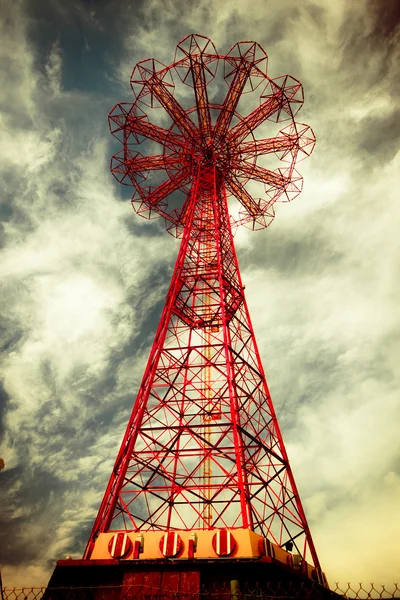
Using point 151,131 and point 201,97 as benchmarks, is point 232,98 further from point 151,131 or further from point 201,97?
point 151,131

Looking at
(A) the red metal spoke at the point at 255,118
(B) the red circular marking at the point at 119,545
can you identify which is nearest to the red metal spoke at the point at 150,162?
(A) the red metal spoke at the point at 255,118

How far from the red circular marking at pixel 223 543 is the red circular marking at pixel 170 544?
976mm

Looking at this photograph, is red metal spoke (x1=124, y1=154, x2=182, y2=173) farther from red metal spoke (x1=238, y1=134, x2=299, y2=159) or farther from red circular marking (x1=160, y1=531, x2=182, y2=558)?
red circular marking (x1=160, y1=531, x2=182, y2=558)

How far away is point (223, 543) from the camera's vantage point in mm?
11148

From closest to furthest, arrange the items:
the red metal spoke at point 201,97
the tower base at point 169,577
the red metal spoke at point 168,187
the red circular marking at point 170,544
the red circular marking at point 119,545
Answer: the tower base at point 169,577, the red circular marking at point 170,544, the red circular marking at point 119,545, the red metal spoke at point 201,97, the red metal spoke at point 168,187

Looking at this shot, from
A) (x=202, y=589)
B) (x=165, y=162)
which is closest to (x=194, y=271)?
(x=165, y=162)

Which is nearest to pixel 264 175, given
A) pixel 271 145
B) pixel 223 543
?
pixel 271 145

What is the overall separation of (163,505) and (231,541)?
5238 mm

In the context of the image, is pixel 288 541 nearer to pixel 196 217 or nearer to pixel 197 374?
pixel 197 374

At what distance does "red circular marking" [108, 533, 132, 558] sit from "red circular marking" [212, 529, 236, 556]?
246cm

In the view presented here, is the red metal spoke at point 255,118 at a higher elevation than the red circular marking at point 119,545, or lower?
higher

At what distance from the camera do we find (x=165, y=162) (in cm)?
2541

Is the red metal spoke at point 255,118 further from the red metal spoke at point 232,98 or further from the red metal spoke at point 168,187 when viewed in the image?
the red metal spoke at point 168,187

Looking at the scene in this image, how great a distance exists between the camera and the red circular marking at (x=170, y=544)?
1115cm
